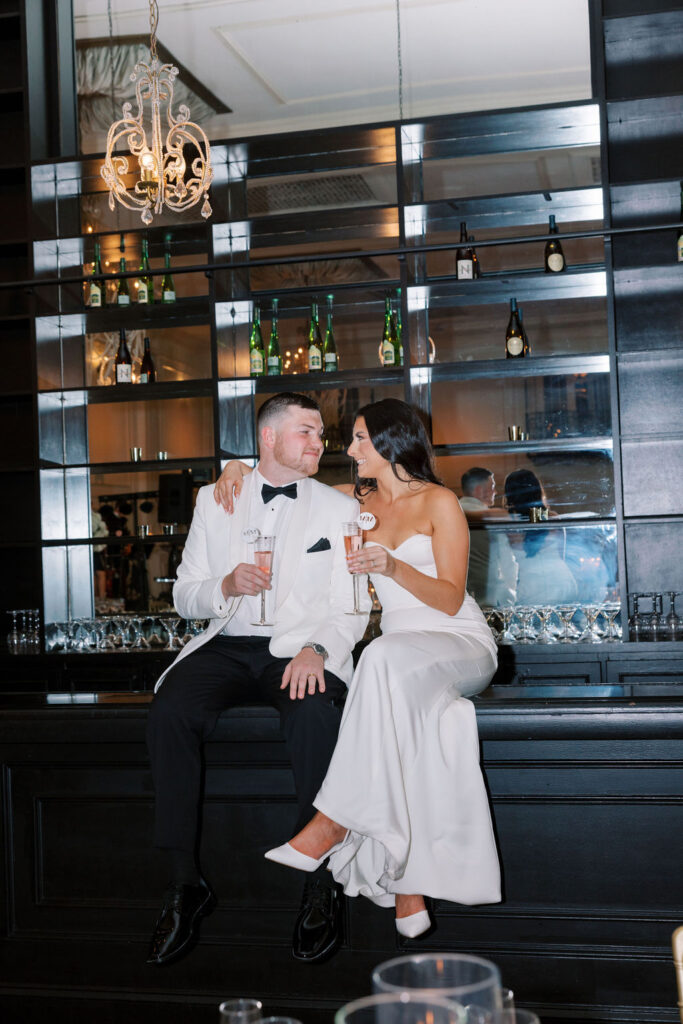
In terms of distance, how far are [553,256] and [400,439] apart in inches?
78.5

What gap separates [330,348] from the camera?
5.23 m

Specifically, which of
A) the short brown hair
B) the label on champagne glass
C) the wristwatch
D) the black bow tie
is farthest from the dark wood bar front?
the label on champagne glass

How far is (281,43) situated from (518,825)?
4433mm

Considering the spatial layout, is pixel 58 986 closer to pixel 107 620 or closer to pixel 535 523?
pixel 107 620

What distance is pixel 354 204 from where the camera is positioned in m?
5.46

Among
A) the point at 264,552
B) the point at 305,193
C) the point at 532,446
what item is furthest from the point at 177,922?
the point at 305,193

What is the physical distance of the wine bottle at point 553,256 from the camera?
186 inches

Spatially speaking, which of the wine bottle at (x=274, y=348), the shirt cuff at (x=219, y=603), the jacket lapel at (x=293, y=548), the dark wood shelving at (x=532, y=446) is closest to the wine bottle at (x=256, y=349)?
the wine bottle at (x=274, y=348)

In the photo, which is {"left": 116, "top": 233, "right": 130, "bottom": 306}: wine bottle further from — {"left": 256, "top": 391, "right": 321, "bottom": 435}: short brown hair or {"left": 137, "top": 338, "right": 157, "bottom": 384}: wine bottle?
{"left": 256, "top": 391, "right": 321, "bottom": 435}: short brown hair

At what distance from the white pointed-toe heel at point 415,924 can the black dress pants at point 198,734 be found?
308 millimetres

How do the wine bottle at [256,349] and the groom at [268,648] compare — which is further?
the wine bottle at [256,349]

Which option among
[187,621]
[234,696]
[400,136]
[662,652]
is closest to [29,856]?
[234,696]

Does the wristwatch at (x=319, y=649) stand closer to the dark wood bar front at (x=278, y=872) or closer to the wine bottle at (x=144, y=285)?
the dark wood bar front at (x=278, y=872)

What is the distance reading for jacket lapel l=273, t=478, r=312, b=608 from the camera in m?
2.88
